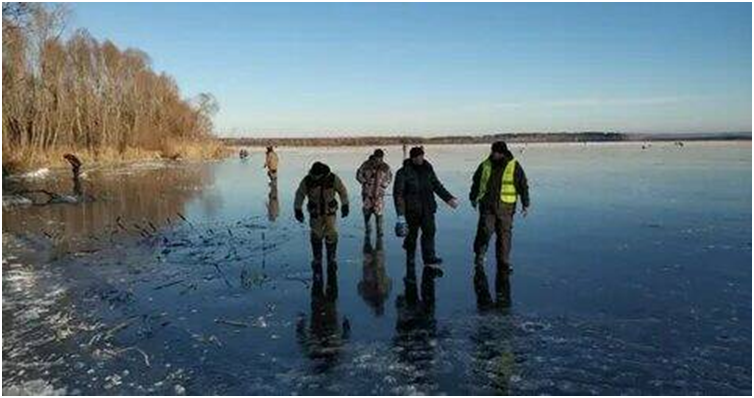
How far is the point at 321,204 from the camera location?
8.95 meters

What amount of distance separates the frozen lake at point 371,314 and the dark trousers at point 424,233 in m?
0.42

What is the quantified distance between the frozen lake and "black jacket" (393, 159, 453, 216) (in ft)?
3.03

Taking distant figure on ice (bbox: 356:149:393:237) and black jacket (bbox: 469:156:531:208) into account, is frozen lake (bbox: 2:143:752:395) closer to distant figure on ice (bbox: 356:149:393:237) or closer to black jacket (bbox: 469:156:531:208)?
distant figure on ice (bbox: 356:149:393:237)

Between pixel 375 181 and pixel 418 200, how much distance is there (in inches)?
91.9

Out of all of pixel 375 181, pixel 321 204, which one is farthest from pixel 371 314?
pixel 375 181

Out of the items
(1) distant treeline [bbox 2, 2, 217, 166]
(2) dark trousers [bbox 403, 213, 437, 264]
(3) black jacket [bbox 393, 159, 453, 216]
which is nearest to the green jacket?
(3) black jacket [bbox 393, 159, 453, 216]

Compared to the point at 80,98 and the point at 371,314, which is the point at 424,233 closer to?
the point at 371,314

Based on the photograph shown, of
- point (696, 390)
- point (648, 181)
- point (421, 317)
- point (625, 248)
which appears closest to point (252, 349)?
point (421, 317)

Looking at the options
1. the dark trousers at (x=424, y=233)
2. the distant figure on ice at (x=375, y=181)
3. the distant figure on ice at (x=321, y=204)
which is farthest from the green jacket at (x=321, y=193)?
the distant figure on ice at (x=375, y=181)

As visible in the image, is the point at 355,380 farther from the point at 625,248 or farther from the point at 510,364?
the point at 625,248

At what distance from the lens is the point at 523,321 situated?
6.96m

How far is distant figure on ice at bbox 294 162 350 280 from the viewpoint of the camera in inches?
351

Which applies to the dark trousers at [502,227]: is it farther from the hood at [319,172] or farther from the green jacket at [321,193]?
the hood at [319,172]

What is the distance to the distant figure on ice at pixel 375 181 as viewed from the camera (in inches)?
467
